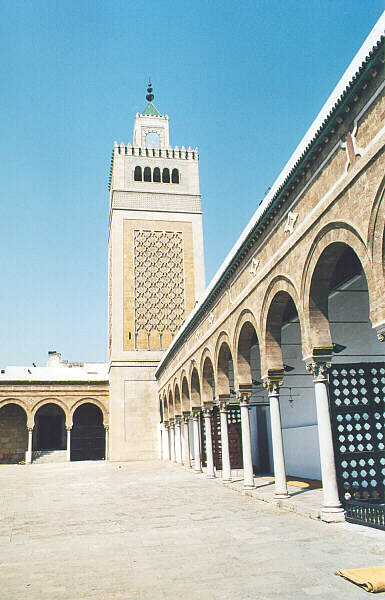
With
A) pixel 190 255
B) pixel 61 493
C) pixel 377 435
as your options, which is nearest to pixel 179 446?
pixel 61 493

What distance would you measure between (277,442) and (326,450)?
6.96ft

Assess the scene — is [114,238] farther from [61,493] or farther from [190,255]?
[61,493]

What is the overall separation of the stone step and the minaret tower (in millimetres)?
4292

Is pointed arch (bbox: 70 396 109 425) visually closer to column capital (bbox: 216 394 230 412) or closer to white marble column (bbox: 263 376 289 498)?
column capital (bbox: 216 394 230 412)

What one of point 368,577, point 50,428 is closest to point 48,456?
point 50,428

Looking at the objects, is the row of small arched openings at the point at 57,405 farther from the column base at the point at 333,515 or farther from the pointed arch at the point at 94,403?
the column base at the point at 333,515

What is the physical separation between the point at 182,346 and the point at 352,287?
10.2 m

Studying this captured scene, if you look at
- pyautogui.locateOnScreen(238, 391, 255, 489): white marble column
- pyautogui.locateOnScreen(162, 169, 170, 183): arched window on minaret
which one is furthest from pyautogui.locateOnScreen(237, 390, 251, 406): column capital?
pyautogui.locateOnScreen(162, 169, 170, 183): arched window on minaret

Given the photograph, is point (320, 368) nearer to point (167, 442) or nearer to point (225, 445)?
point (225, 445)

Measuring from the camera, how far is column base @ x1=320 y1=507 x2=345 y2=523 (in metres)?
7.82

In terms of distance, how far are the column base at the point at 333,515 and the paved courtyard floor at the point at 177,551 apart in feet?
0.57

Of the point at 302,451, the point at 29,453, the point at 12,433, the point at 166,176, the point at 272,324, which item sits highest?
the point at 166,176

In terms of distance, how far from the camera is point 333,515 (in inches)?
309

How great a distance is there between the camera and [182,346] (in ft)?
69.8
